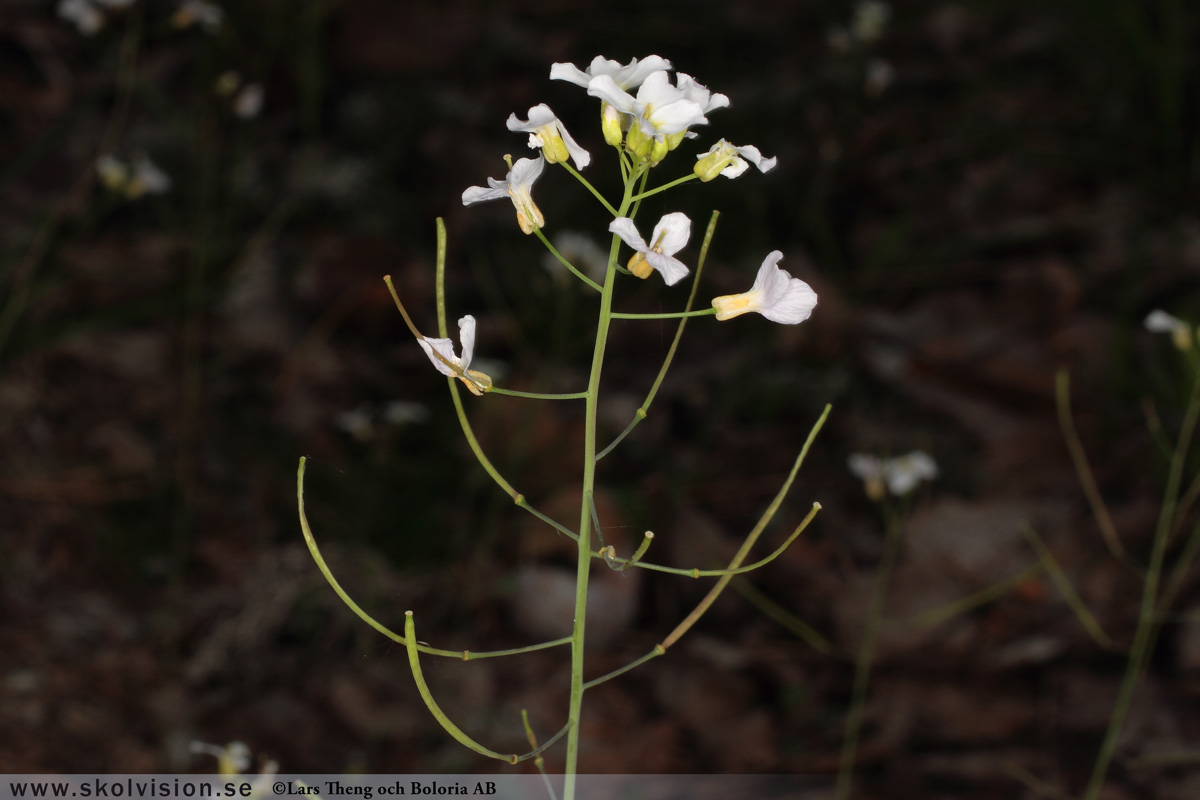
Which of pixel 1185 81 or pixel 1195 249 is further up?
pixel 1185 81

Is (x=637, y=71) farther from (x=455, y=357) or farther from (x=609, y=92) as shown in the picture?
(x=455, y=357)

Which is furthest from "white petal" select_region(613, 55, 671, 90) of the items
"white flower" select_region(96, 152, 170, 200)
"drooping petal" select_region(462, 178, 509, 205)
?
"white flower" select_region(96, 152, 170, 200)

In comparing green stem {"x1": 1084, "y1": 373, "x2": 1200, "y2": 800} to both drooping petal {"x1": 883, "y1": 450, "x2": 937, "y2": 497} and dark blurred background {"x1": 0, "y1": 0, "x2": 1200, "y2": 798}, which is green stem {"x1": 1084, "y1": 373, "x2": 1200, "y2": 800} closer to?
dark blurred background {"x1": 0, "y1": 0, "x2": 1200, "y2": 798}

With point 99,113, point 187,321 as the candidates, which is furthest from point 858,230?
point 99,113

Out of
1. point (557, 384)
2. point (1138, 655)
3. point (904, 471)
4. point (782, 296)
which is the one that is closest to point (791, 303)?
point (782, 296)

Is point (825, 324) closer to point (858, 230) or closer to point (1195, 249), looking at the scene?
point (858, 230)

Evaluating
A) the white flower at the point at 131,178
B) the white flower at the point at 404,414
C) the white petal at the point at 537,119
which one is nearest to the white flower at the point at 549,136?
the white petal at the point at 537,119
